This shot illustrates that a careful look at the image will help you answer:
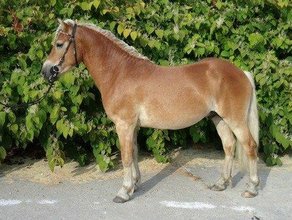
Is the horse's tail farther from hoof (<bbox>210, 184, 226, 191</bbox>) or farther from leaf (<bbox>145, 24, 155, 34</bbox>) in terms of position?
leaf (<bbox>145, 24, 155, 34</bbox>)

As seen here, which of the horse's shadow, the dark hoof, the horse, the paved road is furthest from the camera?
the horse's shadow

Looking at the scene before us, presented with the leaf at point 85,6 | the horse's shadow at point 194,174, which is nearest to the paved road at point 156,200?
the horse's shadow at point 194,174

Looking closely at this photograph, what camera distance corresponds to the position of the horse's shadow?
524 cm

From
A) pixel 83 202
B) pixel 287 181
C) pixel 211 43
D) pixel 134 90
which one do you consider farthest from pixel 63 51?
pixel 287 181

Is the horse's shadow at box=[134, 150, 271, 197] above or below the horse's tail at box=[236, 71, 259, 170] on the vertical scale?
below

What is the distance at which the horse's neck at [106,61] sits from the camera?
4652mm

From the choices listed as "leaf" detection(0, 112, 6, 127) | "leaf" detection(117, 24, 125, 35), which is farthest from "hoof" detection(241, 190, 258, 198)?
"leaf" detection(0, 112, 6, 127)

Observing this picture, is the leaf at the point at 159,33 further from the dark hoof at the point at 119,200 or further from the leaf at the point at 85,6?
the dark hoof at the point at 119,200

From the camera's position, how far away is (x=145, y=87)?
182 inches

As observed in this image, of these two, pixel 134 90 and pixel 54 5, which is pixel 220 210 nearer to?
pixel 134 90

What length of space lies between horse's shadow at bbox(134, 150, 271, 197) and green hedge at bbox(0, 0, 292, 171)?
0.59 ft

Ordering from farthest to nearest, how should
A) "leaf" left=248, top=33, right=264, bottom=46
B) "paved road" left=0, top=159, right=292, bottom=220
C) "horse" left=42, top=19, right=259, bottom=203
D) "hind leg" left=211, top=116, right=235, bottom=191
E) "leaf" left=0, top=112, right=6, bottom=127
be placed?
"leaf" left=248, top=33, right=264, bottom=46
"hind leg" left=211, top=116, right=235, bottom=191
"leaf" left=0, top=112, right=6, bottom=127
"horse" left=42, top=19, right=259, bottom=203
"paved road" left=0, top=159, right=292, bottom=220

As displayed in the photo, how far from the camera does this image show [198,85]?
4.68 metres

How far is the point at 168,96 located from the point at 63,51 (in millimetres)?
1092
